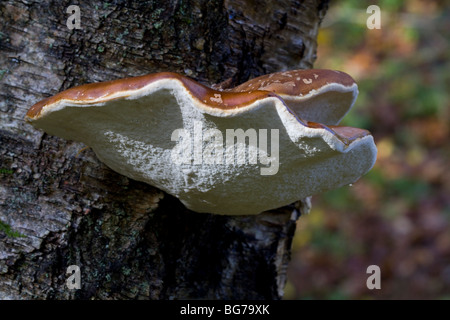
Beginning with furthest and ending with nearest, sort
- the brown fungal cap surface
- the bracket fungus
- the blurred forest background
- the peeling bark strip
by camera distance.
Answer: the blurred forest background
the peeling bark strip
the brown fungal cap surface
the bracket fungus

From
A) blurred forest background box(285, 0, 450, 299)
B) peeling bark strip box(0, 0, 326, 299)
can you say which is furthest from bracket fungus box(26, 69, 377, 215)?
blurred forest background box(285, 0, 450, 299)

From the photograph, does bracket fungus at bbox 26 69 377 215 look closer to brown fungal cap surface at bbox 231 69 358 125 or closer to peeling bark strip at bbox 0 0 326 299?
brown fungal cap surface at bbox 231 69 358 125

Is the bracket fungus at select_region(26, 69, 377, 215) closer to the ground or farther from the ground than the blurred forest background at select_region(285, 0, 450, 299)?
closer to the ground

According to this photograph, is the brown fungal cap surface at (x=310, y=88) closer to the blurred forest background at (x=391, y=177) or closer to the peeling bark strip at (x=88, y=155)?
the peeling bark strip at (x=88, y=155)

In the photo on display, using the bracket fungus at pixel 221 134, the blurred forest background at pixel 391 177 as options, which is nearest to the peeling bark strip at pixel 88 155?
the bracket fungus at pixel 221 134
